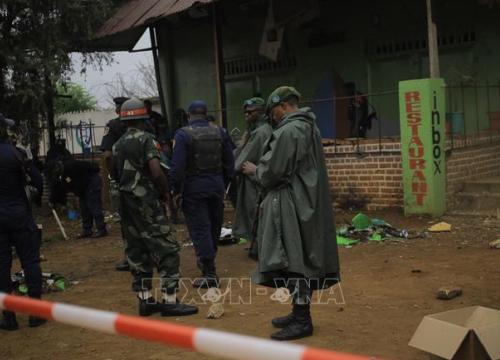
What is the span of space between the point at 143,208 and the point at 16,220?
973 millimetres

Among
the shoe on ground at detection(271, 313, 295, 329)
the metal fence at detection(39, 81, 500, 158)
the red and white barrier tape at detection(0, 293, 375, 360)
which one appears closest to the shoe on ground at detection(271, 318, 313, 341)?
the shoe on ground at detection(271, 313, 295, 329)

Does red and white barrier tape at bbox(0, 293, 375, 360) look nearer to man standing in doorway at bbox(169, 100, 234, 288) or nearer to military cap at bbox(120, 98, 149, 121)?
military cap at bbox(120, 98, 149, 121)

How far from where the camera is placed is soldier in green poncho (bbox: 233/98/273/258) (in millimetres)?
6809

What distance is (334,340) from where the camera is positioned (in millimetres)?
4484

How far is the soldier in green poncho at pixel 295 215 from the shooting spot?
428cm

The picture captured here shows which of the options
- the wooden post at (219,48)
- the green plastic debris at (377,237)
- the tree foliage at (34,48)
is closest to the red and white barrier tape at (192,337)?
the green plastic debris at (377,237)

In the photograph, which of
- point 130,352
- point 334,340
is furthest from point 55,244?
point 334,340

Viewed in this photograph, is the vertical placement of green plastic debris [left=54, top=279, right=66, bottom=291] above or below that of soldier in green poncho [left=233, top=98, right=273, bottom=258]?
below

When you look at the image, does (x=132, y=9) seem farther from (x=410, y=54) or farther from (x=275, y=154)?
(x=275, y=154)

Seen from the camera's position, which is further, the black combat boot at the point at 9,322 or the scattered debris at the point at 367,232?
the scattered debris at the point at 367,232

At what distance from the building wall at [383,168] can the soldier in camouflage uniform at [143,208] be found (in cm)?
517

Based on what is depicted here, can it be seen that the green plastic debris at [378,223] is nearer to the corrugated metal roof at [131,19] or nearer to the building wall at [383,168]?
the building wall at [383,168]

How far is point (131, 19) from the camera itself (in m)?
13.0

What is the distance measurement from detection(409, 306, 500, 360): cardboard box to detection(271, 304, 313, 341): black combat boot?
2.93 ft
